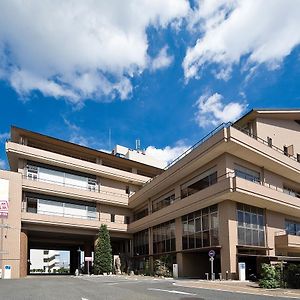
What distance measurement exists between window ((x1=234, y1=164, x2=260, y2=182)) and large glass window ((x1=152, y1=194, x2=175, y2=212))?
933cm

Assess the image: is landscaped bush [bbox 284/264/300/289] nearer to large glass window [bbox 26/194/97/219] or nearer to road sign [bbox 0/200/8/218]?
road sign [bbox 0/200/8/218]

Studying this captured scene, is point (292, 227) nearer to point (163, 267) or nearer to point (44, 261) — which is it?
point (163, 267)

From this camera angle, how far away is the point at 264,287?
2141cm

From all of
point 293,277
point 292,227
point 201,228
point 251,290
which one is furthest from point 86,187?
point 251,290

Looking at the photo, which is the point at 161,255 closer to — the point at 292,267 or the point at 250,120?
the point at 250,120

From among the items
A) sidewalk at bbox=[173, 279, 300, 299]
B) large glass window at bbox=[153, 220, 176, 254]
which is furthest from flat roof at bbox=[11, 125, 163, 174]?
sidewalk at bbox=[173, 279, 300, 299]

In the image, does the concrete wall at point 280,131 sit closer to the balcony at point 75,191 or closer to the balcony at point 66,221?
the balcony at point 75,191

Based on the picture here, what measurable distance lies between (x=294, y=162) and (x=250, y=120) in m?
5.61

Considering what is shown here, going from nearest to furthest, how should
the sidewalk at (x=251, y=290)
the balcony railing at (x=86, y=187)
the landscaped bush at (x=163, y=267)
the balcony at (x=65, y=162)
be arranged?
1. the sidewalk at (x=251, y=290)
2. the landscaped bush at (x=163, y=267)
3. the balcony at (x=65, y=162)
4. the balcony railing at (x=86, y=187)

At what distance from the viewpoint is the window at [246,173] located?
3190 centimetres

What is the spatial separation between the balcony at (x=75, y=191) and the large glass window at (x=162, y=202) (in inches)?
247

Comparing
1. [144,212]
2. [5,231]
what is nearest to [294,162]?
[144,212]

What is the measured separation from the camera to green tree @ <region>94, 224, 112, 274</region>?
4444 centimetres

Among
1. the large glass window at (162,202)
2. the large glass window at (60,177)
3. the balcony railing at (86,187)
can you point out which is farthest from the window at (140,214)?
the large glass window at (60,177)
